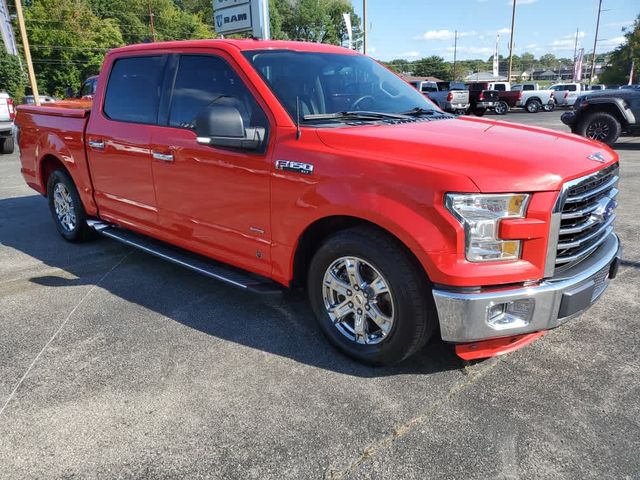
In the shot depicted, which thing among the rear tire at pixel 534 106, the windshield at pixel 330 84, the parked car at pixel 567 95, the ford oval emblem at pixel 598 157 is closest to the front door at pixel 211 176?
the windshield at pixel 330 84

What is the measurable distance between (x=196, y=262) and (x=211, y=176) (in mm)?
751

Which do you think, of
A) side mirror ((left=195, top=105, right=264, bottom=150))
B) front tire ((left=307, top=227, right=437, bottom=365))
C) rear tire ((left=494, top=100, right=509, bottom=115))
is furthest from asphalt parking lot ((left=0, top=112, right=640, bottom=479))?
rear tire ((left=494, top=100, right=509, bottom=115))

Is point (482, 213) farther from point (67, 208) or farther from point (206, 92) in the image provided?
point (67, 208)

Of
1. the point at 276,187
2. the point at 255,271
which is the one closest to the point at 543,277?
the point at 276,187

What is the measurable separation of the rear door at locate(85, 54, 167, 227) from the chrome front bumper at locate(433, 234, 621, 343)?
2635 mm

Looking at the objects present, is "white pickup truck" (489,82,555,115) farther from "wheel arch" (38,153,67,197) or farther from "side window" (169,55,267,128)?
"side window" (169,55,267,128)

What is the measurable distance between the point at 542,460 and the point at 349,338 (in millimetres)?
1228

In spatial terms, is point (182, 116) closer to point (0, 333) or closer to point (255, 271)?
point (255, 271)

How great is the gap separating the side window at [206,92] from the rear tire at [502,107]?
1221 inches

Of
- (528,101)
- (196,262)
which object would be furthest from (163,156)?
(528,101)

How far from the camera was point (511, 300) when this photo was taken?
2508 millimetres

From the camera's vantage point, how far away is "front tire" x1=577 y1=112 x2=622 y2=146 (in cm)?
1122

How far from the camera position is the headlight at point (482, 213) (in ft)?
7.96

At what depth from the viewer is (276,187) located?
10.3 ft
